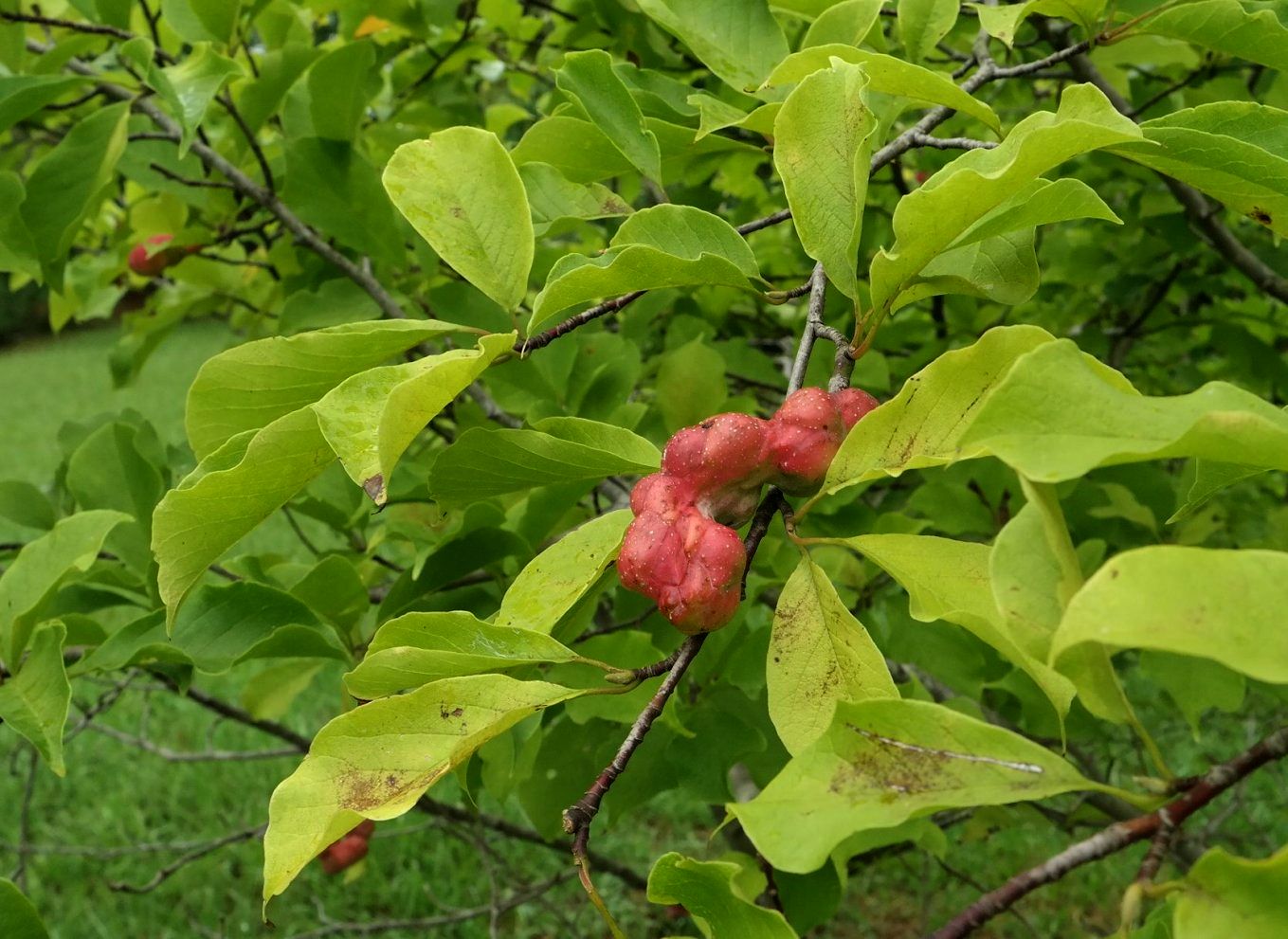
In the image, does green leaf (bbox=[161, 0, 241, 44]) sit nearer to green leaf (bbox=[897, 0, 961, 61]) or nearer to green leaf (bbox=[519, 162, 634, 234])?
green leaf (bbox=[519, 162, 634, 234])

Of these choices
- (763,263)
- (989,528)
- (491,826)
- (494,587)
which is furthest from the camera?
(763,263)

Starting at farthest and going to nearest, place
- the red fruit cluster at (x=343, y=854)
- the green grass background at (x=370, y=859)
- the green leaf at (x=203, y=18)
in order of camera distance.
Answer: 1. the green grass background at (x=370, y=859)
2. the red fruit cluster at (x=343, y=854)
3. the green leaf at (x=203, y=18)

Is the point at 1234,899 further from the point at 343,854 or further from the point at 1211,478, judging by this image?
the point at 343,854

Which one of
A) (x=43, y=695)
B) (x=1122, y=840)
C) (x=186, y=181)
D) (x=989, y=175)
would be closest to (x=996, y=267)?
(x=989, y=175)

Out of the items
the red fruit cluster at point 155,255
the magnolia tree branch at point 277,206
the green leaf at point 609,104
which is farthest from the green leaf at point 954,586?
the red fruit cluster at point 155,255

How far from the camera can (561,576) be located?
2.51ft

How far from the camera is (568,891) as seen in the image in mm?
3139

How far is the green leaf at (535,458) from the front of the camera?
81 cm

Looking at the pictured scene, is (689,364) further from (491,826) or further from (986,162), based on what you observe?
(491,826)

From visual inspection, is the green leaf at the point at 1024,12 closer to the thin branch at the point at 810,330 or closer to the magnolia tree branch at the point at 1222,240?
the thin branch at the point at 810,330

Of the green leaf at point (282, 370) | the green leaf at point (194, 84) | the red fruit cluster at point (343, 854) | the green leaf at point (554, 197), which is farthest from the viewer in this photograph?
the red fruit cluster at point (343, 854)

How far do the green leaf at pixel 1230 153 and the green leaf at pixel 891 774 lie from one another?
1.32 feet

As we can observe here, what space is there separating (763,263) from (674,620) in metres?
1.76

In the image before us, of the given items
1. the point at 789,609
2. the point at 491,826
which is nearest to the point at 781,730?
the point at 789,609
